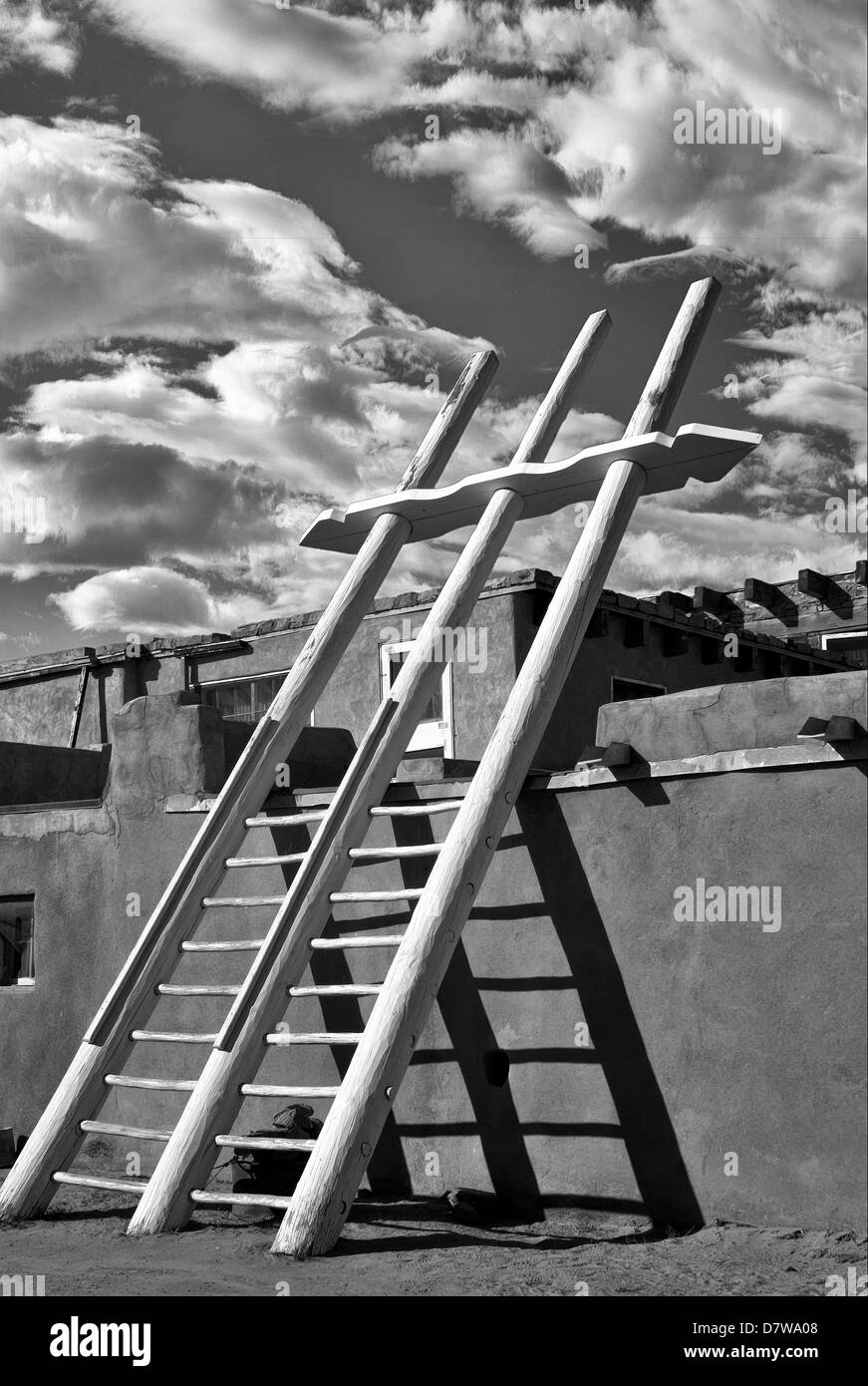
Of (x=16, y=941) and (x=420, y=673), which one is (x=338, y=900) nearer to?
→ (x=420, y=673)

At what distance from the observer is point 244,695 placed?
1550 cm

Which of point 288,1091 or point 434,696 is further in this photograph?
point 434,696

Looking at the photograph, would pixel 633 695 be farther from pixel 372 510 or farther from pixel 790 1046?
pixel 790 1046

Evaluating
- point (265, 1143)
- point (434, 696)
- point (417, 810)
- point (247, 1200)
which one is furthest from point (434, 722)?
point (247, 1200)

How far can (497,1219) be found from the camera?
25.5 ft

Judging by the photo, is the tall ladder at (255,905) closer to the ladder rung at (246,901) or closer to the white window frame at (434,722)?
the ladder rung at (246,901)

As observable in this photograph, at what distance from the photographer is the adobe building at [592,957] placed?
22.7 ft

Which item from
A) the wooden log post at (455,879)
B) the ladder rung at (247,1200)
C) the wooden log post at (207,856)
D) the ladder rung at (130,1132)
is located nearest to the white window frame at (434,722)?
the wooden log post at (207,856)

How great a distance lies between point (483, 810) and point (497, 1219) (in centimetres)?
239

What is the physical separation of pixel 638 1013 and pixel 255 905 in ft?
7.82

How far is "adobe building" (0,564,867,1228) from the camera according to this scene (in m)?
6.92

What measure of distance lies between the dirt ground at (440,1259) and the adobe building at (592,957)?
0.27 m

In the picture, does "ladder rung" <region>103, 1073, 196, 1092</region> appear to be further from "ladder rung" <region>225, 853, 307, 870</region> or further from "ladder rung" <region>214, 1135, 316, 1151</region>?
"ladder rung" <region>225, 853, 307, 870</region>
